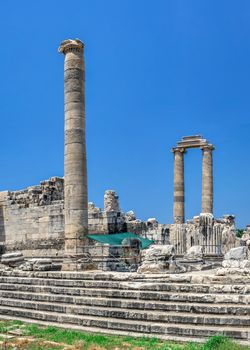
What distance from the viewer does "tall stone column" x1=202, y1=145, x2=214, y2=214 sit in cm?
3183

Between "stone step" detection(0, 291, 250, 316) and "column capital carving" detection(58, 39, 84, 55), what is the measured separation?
31.7 ft

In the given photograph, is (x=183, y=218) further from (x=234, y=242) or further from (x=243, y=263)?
(x=243, y=263)

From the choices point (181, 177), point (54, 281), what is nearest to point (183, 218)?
point (181, 177)

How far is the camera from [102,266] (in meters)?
17.6

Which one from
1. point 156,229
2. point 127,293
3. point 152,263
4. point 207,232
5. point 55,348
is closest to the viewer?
point 55,348

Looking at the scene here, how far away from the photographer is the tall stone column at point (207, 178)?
31828 mm

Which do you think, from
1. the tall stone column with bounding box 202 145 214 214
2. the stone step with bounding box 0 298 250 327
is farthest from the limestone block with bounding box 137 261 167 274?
the tall stone column with bounding box 202 145 214 214

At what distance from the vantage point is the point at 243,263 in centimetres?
1124

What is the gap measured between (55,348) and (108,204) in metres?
19.8

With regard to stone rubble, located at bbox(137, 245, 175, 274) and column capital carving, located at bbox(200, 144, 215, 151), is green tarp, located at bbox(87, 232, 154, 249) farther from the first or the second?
column capital carving, located at bbox(200, 144, 215, 151)

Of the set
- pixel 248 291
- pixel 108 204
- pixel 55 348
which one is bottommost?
pixel 55 348

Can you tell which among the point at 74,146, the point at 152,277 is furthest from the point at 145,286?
the point at 74,146

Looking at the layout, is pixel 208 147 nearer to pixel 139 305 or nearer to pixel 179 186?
pixel 179 186

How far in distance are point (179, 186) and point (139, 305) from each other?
74.0ft
